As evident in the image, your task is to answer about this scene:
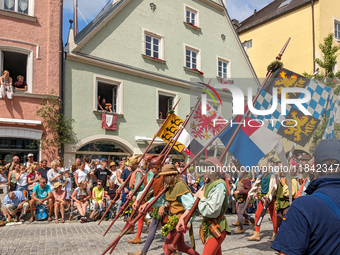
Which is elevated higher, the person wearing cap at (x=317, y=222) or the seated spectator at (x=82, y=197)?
the person wearing cap at (x=317, y=222)

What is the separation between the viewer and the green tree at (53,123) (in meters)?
13.4

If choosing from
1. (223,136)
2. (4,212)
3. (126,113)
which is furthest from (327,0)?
(4,212)

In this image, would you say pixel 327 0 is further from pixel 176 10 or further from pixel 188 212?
pixel 188 212

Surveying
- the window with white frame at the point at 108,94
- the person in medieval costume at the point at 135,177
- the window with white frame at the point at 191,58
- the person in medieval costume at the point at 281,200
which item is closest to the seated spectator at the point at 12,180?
the person in medieval costume at the point at 135,177

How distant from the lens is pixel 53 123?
1351 centimetres

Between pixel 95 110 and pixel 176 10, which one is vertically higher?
pixel 176 10

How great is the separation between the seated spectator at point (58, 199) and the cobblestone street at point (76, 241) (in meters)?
0.49

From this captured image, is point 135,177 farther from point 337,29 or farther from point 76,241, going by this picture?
point 337,29

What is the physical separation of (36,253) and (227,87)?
4.94 metres

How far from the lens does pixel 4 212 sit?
31.9ft

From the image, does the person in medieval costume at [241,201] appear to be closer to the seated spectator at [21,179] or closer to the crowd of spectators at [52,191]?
the crowd of spectators at [52,191]

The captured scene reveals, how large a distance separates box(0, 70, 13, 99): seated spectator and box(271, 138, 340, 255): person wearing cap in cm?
1314

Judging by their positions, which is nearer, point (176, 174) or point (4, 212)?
point (176, 174)

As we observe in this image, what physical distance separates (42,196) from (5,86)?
5222 millimetres
